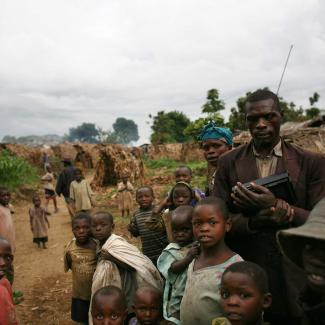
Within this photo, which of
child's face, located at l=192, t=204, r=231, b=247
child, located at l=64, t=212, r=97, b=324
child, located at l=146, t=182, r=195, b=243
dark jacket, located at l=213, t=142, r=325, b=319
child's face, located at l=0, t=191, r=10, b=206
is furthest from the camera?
child's face, located at l=0, t=191, r=10, b=206

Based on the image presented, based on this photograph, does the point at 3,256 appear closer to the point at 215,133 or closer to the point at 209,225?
the point at 209,225

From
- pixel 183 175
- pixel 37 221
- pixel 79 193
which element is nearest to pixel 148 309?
pixel 183 175

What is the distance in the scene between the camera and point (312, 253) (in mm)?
1213

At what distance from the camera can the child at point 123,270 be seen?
2674 millimetres

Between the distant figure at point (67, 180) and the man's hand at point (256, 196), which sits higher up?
the man's hand at point (256, 196)

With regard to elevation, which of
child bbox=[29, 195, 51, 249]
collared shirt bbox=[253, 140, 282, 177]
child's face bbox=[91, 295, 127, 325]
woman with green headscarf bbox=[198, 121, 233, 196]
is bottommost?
child bbox=[29, 195, 51, 249]

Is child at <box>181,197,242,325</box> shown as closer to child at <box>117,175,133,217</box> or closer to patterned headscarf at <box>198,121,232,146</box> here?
patterned headscarf at <box>198,121,232,146</box>

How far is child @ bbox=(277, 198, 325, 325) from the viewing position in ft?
3.72

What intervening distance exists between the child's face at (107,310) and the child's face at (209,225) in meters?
0.76

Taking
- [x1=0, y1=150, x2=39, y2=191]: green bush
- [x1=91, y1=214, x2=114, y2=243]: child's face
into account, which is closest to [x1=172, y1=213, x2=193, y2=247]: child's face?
[x1=91, y1=214, x2=114, y2=243]: child's face

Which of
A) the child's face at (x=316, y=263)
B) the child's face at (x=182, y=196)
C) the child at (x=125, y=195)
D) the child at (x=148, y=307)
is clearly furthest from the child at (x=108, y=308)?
the child at (x=125, y=195)

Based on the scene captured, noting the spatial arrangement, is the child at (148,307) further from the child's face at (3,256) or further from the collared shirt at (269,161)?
the collared shirt at (269,161)

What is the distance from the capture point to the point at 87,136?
117 m

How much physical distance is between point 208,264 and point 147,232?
64.1 inches
